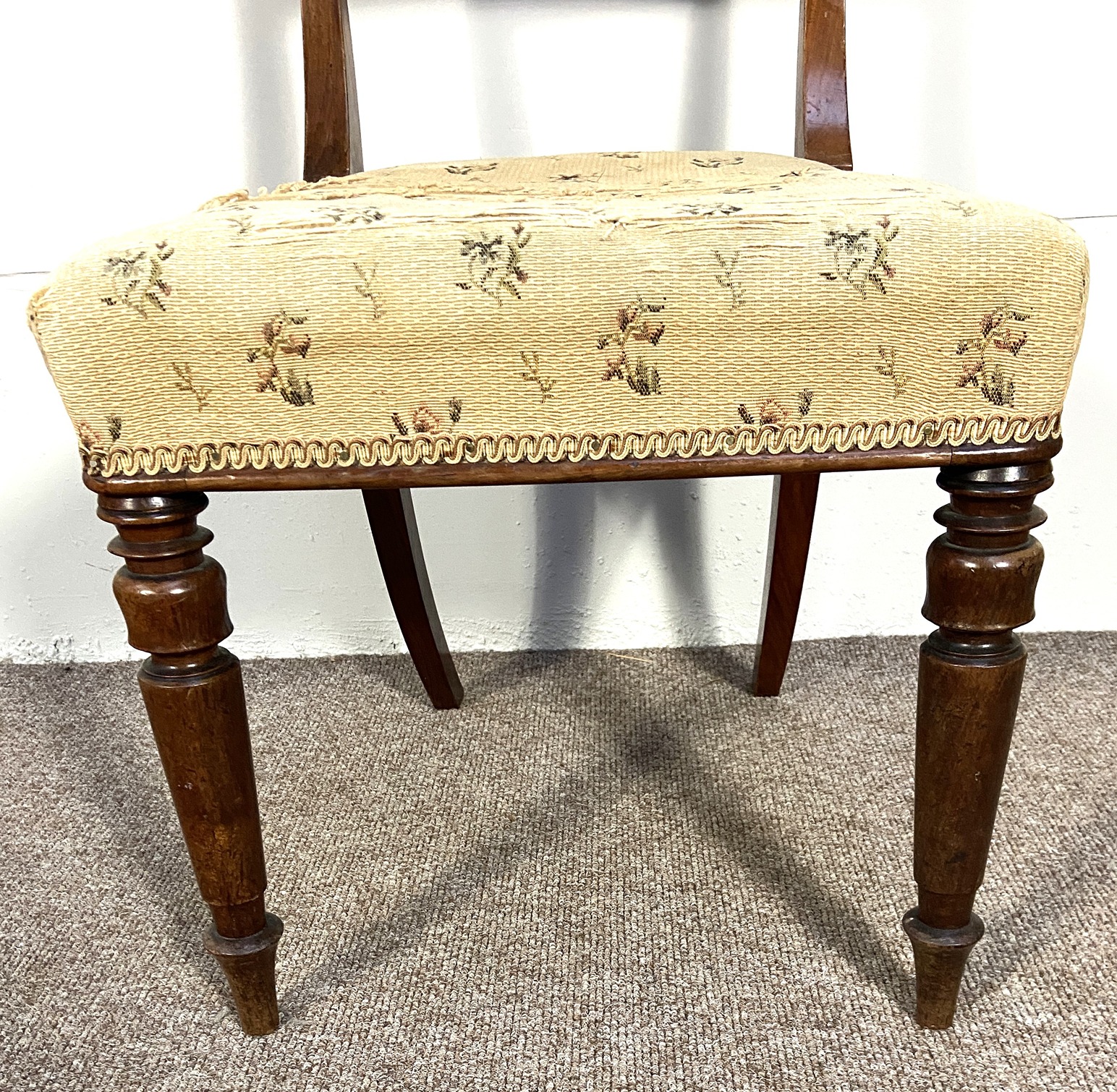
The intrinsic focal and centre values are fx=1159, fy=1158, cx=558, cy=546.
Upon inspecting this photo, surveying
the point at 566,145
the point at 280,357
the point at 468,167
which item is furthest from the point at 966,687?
the point at 566,145

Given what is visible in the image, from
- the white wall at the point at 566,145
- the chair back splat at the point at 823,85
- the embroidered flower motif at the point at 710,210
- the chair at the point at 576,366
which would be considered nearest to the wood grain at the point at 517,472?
the chair at the point at 576,366

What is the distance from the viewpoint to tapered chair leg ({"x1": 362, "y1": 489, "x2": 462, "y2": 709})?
1083 millimetres

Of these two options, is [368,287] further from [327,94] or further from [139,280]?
[327,94]

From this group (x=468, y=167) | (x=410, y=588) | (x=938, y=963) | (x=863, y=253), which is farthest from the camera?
(x=410, y=588)

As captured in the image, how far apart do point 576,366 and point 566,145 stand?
704 millimetres

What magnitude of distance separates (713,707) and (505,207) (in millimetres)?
720

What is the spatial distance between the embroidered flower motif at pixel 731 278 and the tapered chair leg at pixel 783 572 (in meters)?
0.48

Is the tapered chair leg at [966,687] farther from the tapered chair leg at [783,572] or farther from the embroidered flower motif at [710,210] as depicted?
the tapered chair leg at [783,572]

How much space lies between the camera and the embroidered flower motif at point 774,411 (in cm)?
60

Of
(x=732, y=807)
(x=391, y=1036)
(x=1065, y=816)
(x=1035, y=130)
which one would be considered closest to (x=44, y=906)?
(x=391, y=1036)

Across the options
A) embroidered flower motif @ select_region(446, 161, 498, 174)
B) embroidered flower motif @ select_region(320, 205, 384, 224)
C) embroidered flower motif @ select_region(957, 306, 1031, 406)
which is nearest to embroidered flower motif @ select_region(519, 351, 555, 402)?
embroidered flower motif @ select_region(320, 205, 384, 224)

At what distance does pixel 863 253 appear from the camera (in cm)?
57

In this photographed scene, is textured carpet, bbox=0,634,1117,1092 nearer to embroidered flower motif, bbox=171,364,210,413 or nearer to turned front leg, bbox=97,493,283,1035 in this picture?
turned front leg, bbox=97,493,283,1035

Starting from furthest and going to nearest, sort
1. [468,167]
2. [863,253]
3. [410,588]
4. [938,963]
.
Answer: [410,588], [468,167], [938,963], [863,253]
